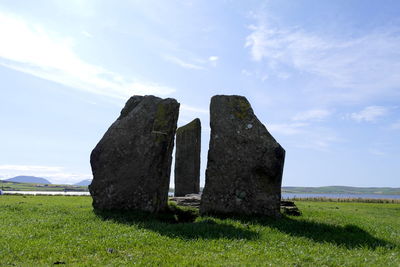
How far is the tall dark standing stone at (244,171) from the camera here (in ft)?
43.1

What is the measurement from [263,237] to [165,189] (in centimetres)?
554

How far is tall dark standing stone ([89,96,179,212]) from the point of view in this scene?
526 inches

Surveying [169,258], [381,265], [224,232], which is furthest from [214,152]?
[381,265]

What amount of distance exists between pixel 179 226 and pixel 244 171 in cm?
357

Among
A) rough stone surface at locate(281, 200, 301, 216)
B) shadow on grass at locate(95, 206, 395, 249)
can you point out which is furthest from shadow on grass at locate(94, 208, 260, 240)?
rough stone surface at locate(281, 200, 301, 216)

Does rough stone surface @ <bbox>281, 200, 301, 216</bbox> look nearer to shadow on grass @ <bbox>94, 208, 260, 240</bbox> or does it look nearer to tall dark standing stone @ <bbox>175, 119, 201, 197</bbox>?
shadow on grass @ <bbox>94, 208, 260, 240</bbox>

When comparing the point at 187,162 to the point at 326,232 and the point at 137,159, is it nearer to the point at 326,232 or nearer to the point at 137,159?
the point at 137,159

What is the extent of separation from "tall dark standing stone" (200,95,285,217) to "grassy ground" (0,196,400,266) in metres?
0.89

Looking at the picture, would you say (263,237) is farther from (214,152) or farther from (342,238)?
(214,152)

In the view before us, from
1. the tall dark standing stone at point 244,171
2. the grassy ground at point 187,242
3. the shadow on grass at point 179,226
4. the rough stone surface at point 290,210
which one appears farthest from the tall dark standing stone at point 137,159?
the rough stone surface at point 290,210

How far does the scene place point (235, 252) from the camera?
8.45 m

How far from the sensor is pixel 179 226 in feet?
36.4

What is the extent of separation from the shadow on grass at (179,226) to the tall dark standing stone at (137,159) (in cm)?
54

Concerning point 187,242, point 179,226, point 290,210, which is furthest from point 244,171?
point 187,242
